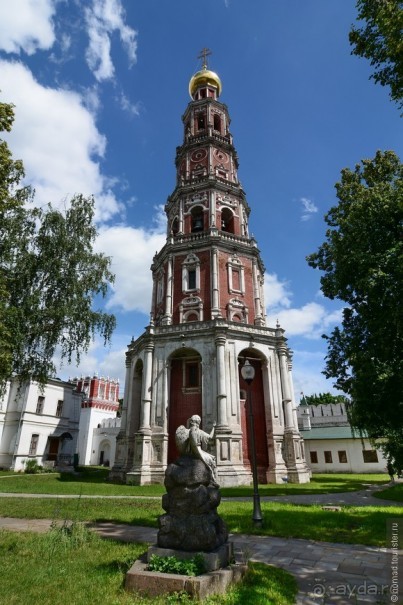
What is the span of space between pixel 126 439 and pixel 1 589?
73.8ft

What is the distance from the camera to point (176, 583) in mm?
4762

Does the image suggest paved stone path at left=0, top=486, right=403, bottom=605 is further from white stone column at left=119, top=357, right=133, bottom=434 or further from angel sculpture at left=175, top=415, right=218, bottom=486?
white stone column at left=119, top=357, right=133, bottom=434

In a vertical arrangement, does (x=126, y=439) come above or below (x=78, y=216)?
below

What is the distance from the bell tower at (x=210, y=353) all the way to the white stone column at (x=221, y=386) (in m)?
0.07

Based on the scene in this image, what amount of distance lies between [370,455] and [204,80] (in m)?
44.4

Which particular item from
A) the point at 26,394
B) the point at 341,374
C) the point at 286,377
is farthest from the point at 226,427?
the point at 26,394

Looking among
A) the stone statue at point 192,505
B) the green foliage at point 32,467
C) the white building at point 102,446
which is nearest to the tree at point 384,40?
the stone statue at point 192,505

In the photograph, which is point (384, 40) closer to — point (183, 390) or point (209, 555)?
point (209, 555)

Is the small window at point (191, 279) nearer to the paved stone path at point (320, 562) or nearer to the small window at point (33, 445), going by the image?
the small window at point (33, 445)

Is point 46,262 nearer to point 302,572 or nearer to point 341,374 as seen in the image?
point 302,572

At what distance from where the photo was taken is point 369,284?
1371 cm

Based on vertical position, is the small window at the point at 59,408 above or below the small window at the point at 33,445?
above

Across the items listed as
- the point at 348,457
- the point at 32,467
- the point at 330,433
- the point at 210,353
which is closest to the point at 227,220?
the point at 210,353

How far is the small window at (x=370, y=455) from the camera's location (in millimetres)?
36094
